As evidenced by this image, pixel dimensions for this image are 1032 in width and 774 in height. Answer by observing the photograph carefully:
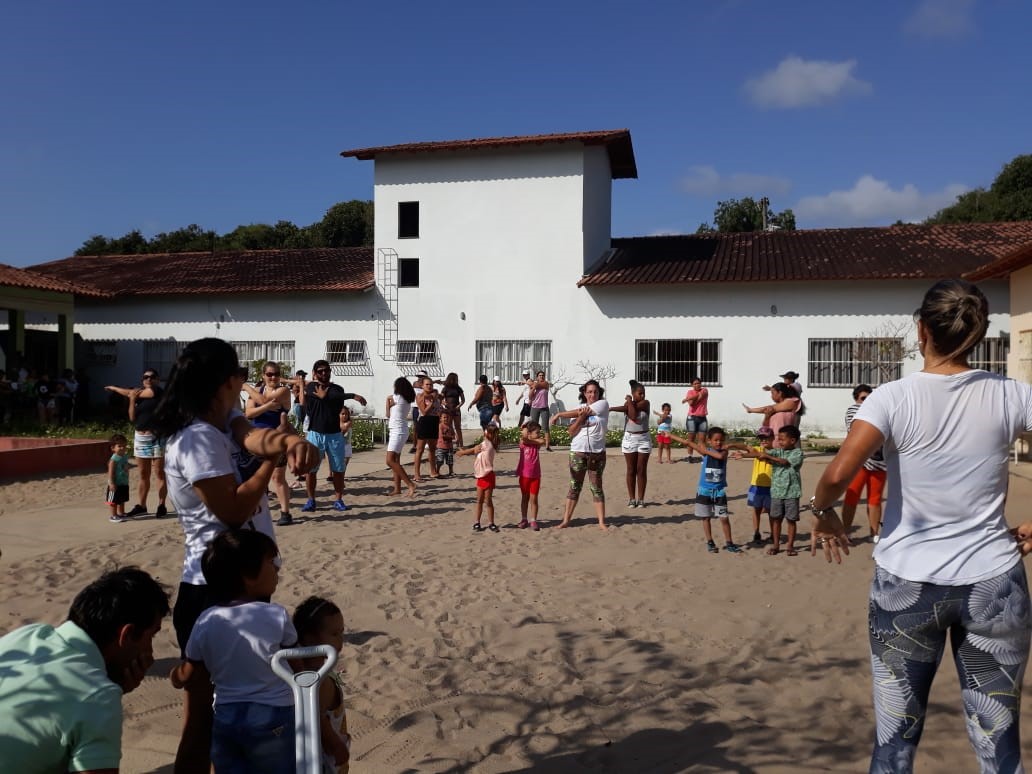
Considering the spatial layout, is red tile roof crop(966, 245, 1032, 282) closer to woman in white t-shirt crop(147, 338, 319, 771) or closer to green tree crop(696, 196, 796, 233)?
woman in white t-shirt crop(147, 338, 319, 771)

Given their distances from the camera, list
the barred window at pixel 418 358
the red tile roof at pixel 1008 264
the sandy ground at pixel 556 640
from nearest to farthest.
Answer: the sandy ground at pixel 556 640 < the red tile roof at pixel 1008 264 < the barred window at pixel 418 358

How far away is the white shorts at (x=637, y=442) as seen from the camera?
10.3m

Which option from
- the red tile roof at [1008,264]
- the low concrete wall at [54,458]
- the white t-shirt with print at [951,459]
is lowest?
the low concrete wall at [54,458]

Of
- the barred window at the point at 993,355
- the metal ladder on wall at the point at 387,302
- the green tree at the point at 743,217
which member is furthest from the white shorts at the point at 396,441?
the green tree at the point at 743,217

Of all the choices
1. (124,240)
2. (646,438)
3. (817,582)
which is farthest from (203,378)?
(124,240)

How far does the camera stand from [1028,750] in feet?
12.5

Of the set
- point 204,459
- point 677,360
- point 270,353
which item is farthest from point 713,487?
point 270,353

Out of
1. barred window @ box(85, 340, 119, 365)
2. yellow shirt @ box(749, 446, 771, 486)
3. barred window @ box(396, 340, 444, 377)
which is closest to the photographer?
yellow shirt @ box(749, 446, 771, 486)

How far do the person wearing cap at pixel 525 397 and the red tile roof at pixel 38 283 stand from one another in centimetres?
1212

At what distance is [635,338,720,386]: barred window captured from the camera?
66.6ft

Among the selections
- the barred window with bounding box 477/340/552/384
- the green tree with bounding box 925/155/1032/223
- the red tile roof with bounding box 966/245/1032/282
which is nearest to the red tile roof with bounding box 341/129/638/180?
the barred window with bounding box 477/340/552/384

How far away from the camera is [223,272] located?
83.1 feet

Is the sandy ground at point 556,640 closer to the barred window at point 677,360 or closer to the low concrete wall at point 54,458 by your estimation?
the low concrete wall at point 54,458

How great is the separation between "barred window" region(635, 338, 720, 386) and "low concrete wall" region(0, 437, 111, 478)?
12454 millimetres
